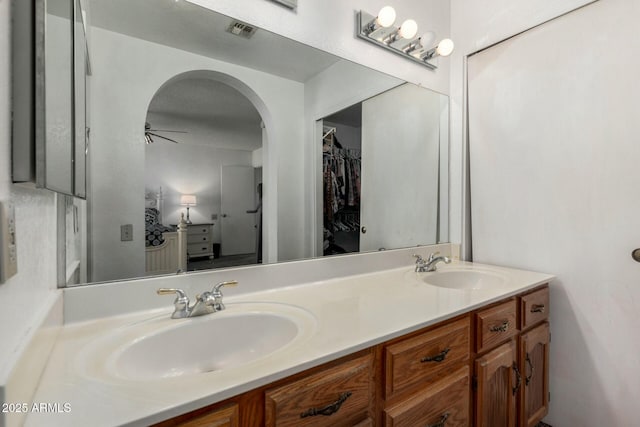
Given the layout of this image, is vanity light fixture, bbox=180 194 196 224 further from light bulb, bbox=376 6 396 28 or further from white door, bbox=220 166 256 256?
light bulb, bbox=376 6 396 28

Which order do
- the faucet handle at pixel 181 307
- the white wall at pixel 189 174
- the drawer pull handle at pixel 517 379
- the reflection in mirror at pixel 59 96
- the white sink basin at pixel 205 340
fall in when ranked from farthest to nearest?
the drawer pull handle at pixel 517 379 → the white wall at pixel 189 174 → the faucet handle at pixel 181 307 → the white sink basin at pixel 205 340 → the reflection in mirror at pixel 59 96

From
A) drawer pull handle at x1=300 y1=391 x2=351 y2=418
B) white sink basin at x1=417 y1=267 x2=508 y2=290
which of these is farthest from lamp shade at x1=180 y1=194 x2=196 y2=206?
white sink basin at x1=417 y1=267 x2=508 y2=290

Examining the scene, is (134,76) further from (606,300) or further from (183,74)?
(606,300)

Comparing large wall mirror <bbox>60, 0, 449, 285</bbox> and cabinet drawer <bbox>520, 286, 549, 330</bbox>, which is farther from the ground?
large wall mirror <bbox>60, 0, 449, 285</bbox>

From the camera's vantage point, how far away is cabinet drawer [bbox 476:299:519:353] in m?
1.07

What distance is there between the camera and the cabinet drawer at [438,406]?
2.74 ft

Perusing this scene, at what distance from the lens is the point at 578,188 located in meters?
1.38

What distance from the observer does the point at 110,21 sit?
3.11 ft

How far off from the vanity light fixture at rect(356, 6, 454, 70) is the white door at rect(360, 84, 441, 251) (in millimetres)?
178

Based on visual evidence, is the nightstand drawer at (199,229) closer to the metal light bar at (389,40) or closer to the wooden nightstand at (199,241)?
the wooden nightstand at (199,241)

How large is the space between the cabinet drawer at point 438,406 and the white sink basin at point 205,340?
343mm

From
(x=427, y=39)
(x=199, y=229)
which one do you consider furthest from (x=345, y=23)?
(x=199, y=229)

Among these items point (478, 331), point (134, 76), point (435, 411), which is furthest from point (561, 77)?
point (134, 76)

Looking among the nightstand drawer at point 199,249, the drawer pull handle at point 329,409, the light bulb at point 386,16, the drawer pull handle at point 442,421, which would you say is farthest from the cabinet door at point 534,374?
the light bulb at point 386,16
